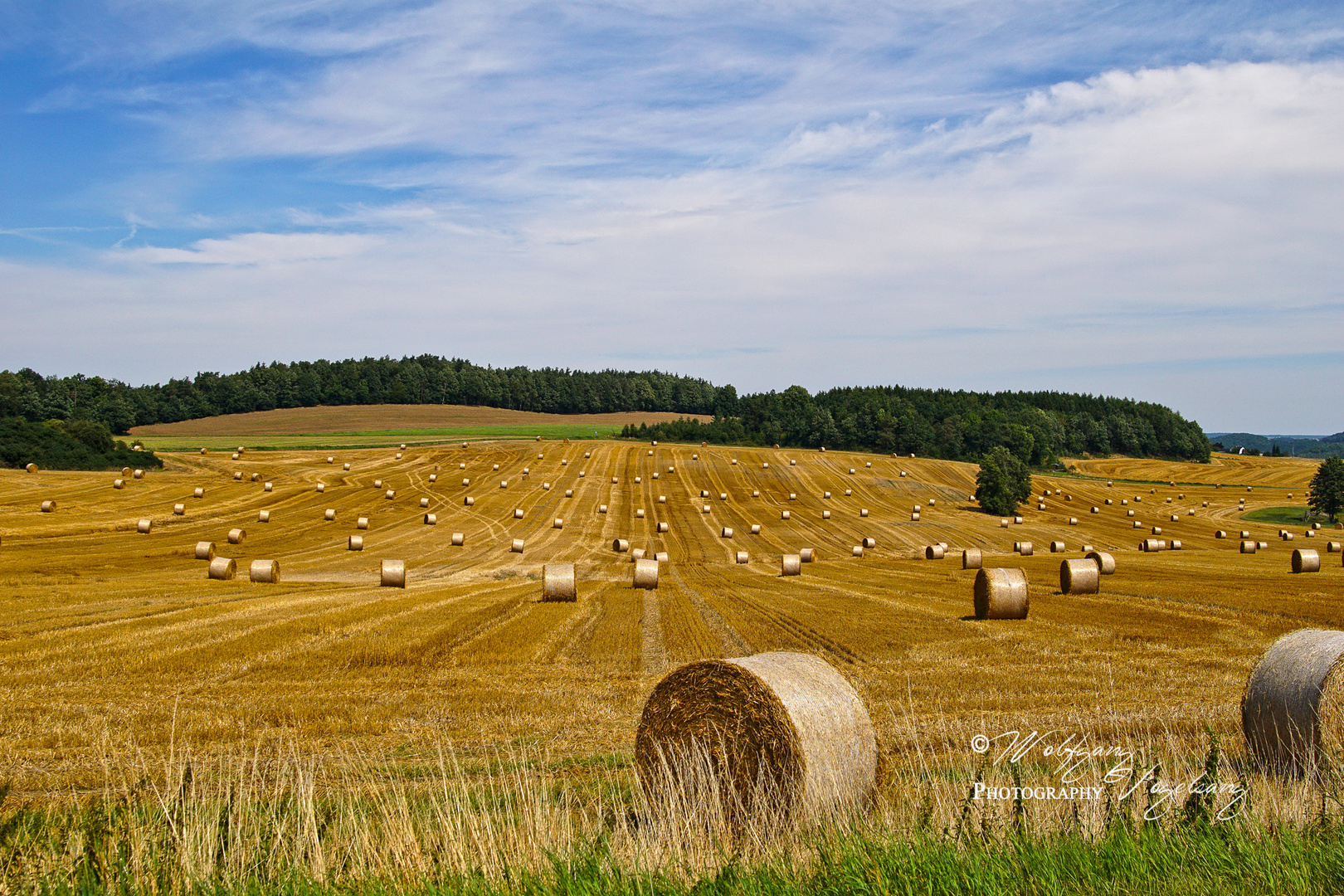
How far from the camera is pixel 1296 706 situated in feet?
27.7

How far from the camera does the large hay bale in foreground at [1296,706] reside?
324 inches

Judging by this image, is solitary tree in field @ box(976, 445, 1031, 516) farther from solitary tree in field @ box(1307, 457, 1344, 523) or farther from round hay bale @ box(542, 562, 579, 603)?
round hay bale @ box(542, 562, 579, 603)

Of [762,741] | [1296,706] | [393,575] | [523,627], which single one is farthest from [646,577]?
[1296,706]

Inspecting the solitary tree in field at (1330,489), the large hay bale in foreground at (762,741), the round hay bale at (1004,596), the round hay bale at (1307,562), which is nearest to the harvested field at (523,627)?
the round hay bale at (1004,596)

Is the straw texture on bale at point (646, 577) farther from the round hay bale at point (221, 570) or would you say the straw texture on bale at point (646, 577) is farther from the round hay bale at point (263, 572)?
the round hay bale at point (221, 570)

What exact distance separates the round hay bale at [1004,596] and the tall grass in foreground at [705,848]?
14.4 m

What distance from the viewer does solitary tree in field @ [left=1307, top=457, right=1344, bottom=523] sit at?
68.3 metres

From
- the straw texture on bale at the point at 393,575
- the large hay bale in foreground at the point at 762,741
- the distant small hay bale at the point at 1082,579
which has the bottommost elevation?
the straw texture on bale at the point at 393,575

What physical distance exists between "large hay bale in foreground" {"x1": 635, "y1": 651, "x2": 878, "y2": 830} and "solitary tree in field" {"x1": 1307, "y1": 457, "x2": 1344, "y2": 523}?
7567 cm

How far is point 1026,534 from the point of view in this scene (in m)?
55.6

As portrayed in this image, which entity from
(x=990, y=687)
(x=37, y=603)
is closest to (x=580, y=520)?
(x=37, y=603)

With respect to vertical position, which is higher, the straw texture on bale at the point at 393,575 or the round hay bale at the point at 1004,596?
the round hay bale at the point at 1004,596

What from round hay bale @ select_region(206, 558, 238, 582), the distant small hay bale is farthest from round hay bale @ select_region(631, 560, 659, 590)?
round hay bale @ select_region(206, 558, 238, 582)

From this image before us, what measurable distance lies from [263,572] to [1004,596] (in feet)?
75.0
